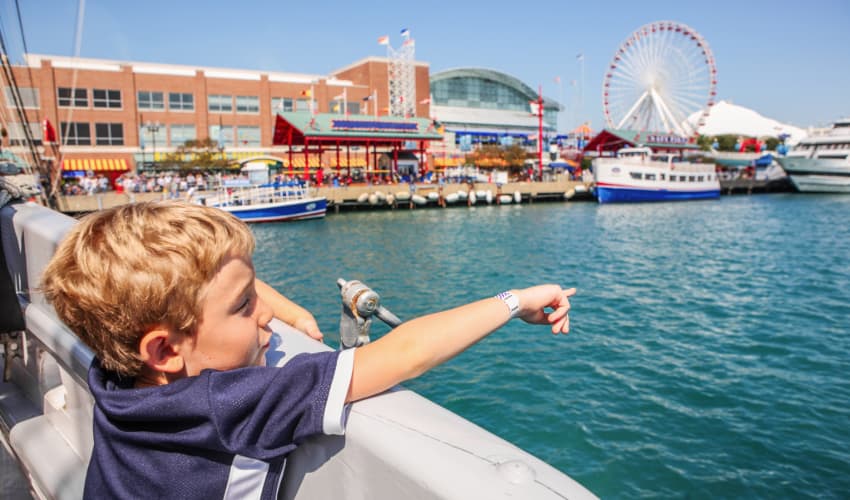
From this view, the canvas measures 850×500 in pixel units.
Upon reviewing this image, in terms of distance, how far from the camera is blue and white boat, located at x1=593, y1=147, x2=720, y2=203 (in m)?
45.6

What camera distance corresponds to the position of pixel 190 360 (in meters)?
1.46

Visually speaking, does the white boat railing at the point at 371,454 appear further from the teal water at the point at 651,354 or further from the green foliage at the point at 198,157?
the green foliage at the point at 198,157

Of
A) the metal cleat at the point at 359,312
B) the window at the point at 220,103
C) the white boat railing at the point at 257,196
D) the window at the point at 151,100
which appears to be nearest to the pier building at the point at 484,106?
the window at the point at 220,103

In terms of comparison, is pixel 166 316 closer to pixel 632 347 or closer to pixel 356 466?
pixel 356 466

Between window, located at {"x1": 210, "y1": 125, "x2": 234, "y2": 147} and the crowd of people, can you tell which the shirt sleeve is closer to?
the crowd of people

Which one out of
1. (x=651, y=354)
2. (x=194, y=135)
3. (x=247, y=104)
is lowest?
(x=651, y=354)

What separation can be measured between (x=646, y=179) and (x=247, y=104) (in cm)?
3784

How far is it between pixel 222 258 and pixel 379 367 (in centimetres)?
Answer: 45

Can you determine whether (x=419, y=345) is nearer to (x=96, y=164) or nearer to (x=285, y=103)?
(x=96, y=164)

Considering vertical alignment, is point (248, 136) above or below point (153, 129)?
above

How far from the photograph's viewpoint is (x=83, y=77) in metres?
50.0

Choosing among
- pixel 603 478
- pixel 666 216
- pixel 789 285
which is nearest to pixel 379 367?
pixel 603 478

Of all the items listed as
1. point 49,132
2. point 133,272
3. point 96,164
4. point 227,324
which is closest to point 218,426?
point 227,324

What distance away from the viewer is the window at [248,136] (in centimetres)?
5819
